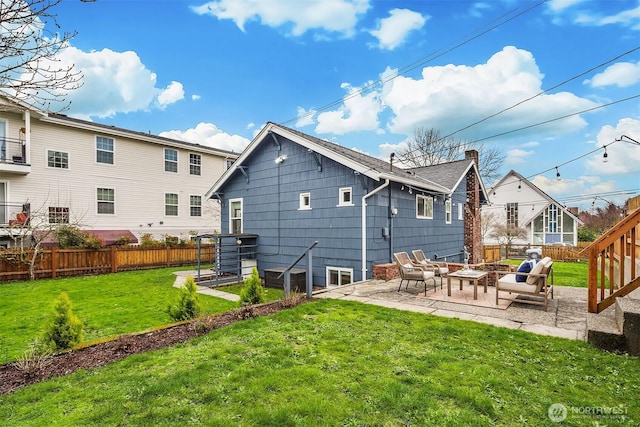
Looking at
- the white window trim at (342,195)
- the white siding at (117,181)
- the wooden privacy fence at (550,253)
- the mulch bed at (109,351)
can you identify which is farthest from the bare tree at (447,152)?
the mulch bed at (109,351)

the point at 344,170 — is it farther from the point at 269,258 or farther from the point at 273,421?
the point at 273,421

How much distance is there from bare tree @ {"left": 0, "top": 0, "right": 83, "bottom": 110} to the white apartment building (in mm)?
12860

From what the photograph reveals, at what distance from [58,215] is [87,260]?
3843 millimetres

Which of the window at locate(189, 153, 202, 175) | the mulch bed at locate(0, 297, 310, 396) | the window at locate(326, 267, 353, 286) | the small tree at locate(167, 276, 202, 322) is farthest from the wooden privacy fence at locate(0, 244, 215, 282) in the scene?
the mulch bed at locate(0, 297, 310, 396)

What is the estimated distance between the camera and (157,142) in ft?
58.6

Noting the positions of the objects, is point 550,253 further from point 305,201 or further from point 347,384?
point 347,384

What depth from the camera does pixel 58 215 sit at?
14.5m

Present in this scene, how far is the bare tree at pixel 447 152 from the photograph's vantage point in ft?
84.3

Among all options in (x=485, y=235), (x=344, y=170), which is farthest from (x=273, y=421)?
(x=485, y=235)

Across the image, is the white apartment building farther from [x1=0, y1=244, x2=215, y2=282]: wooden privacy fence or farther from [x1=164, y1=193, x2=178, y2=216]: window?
[x1=0, y1=244, x2=215, y2=282]: wooden privacy fence

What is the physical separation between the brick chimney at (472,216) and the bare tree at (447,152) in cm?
962

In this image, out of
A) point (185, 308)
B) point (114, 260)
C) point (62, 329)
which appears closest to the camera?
point (62, 329)

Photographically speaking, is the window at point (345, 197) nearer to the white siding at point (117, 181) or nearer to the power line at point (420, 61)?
the power line at point (420, 61)

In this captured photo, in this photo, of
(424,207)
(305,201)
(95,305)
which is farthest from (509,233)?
(95,305)
